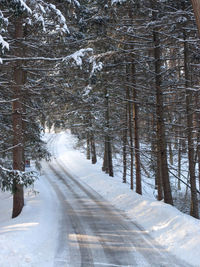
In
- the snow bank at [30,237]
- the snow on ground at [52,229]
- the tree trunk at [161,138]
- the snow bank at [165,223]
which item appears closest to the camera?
the snow bank at [30,237]

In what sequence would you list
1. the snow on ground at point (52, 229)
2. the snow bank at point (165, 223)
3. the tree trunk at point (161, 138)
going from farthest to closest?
the tree trunk at point (161, 138) → the snow bank at point (165, 223) → the snow on ground at point (52, 229)

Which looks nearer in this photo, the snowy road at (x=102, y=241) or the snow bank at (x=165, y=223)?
the snowy road at (x=102, y=241)

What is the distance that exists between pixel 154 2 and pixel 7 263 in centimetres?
1059

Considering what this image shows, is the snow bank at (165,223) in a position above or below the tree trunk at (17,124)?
below

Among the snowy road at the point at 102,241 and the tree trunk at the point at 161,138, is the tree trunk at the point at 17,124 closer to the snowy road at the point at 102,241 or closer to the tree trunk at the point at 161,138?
the snowy road at the point at 102,241

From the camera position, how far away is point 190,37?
11117mm

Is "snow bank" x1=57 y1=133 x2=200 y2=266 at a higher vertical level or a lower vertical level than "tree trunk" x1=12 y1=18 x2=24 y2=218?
lower

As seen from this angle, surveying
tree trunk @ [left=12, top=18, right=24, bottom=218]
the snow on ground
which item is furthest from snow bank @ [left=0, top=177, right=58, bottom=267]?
tree trunk @ [left=12, top=18, right=24, bottom=218]

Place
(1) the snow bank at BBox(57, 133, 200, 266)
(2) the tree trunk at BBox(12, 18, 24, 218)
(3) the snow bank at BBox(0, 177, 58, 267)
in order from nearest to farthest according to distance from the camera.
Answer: (3) the snow bank at BBox(0, 177, 58, 267) < (1) the snow bank at BBox(57, 133, 200, 266) < (2) the tree trunk at BBox(12, 18, 24, 218)

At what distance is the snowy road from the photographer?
6062 millimetres

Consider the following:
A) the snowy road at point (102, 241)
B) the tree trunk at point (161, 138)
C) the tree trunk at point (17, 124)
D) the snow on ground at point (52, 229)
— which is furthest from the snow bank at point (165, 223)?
the tree trunk at point (17, 124)

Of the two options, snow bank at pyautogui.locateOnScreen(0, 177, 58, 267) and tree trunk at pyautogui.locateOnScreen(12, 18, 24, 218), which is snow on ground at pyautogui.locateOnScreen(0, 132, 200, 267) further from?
tree trunk at pyautogui.locateOnScreen(12, 18, 24, 218)

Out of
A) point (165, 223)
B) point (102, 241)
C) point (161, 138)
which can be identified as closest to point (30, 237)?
point (102, 241)

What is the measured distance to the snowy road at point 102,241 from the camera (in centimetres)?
606
